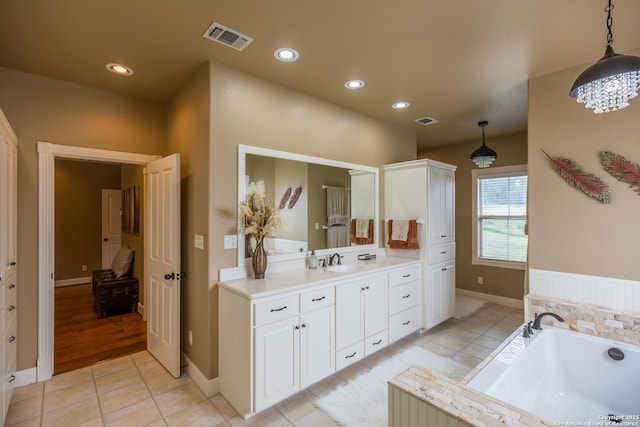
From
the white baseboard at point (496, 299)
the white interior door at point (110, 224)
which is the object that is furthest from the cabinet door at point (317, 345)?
the white interior door at point (110, 224)

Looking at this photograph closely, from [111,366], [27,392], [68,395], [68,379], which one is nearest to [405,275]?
[111,366]

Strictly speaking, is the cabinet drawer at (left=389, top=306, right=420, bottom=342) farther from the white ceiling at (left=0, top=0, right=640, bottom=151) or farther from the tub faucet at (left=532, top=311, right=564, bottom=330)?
the white ceiling at (left=0, top=0, right=640, bottom=151)

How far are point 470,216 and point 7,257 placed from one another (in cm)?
565

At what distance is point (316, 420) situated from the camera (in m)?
2.09

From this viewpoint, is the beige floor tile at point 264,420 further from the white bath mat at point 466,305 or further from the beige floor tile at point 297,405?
the white bath mat at point 466,305

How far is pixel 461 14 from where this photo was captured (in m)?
1.85

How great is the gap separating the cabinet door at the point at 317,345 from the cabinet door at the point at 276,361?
2.3 inches

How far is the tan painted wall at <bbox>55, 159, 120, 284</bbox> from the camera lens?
5.89m

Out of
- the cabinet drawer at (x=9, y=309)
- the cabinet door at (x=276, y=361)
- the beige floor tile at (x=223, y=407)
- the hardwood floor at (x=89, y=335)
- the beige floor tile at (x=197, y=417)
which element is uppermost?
the cabinet drawer at (x=9, y=309)

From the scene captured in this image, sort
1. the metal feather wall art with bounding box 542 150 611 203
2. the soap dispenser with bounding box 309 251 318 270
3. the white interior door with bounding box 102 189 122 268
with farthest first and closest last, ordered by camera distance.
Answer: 1. the white interior door with bounding box 102 189 122 268
2. the soap dispenser with bounding box 309 251 318 270
3. the metal feather wall art with bounding box 542 150 611 203

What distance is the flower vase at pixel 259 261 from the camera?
2475 millimetres

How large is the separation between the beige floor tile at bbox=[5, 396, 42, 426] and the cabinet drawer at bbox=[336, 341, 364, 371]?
225cm

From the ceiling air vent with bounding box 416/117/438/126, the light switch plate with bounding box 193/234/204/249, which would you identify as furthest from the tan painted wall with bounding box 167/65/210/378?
the ceiling air vent with bounding box 416/117/438/126

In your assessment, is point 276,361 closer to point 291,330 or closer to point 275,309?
point 291,330
